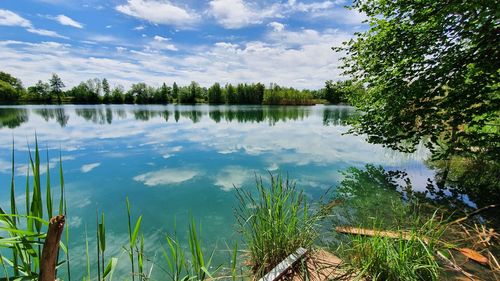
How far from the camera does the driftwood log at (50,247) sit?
1.00m

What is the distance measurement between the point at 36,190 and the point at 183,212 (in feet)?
13.0

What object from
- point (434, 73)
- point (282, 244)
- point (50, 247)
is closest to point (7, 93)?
point (282, 244)

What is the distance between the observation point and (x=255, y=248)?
107 inches

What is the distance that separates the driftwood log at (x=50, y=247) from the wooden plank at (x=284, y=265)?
1.75 meters

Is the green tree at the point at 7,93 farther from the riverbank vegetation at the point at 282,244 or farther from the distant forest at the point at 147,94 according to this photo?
the riverbank vegetation at the point at 282,244

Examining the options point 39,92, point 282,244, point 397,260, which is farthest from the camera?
point 39,92

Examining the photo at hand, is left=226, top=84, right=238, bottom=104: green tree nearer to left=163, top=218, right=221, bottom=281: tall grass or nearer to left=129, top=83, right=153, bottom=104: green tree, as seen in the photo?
left=129, top=83, right=153, bottom=104: green tree

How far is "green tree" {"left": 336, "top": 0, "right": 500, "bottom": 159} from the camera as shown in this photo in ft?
13.1

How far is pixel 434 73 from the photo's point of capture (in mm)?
4457

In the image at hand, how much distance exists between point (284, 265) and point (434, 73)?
14.7 feet

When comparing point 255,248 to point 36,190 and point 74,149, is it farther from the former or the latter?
point 74,149

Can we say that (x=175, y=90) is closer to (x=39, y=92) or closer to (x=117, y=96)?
(x=117, y=96)

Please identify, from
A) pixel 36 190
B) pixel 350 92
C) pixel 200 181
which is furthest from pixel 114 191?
pixel 350 92

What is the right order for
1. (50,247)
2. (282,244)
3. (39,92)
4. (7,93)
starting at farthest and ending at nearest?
1. (39,92)
2. (7,93)
3. (282,244)
4. (50,247)
